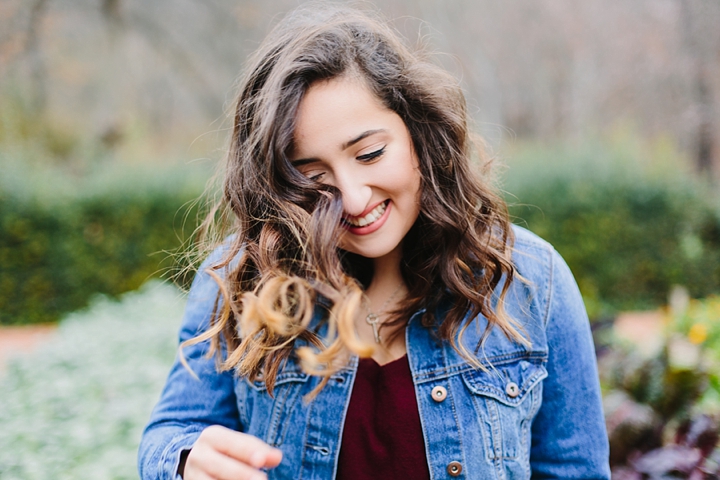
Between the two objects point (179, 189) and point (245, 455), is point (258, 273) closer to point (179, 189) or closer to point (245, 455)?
point (245, 455)

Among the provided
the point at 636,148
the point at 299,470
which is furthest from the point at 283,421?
the point at 636,148

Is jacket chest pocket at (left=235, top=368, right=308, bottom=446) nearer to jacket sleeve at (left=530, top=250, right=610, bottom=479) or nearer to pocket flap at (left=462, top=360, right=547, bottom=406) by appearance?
pocket flap at (left=462, top=360, right=547, bottom=406)

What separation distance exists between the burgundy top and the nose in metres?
0.45

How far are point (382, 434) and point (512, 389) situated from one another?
1.21 feet

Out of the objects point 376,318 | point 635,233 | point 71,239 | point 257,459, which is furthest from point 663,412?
point 71,239

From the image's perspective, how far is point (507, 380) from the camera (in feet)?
4.83

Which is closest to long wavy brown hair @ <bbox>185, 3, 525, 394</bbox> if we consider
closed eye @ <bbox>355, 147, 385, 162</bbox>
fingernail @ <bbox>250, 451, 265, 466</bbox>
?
closed eye @ <bbox>355, 147, 385, 162</bbox>

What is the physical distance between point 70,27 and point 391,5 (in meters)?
6.32

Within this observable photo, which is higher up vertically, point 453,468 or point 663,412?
point 453,468

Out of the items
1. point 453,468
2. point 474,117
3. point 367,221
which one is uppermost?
point 474,117

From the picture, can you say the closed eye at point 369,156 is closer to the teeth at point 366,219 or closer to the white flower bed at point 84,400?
the teeth at point 366,219

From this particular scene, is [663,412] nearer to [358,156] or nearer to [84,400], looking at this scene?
[358,156]

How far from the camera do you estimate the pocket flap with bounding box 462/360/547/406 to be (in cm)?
146

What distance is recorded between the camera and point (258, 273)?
55.1 inches
